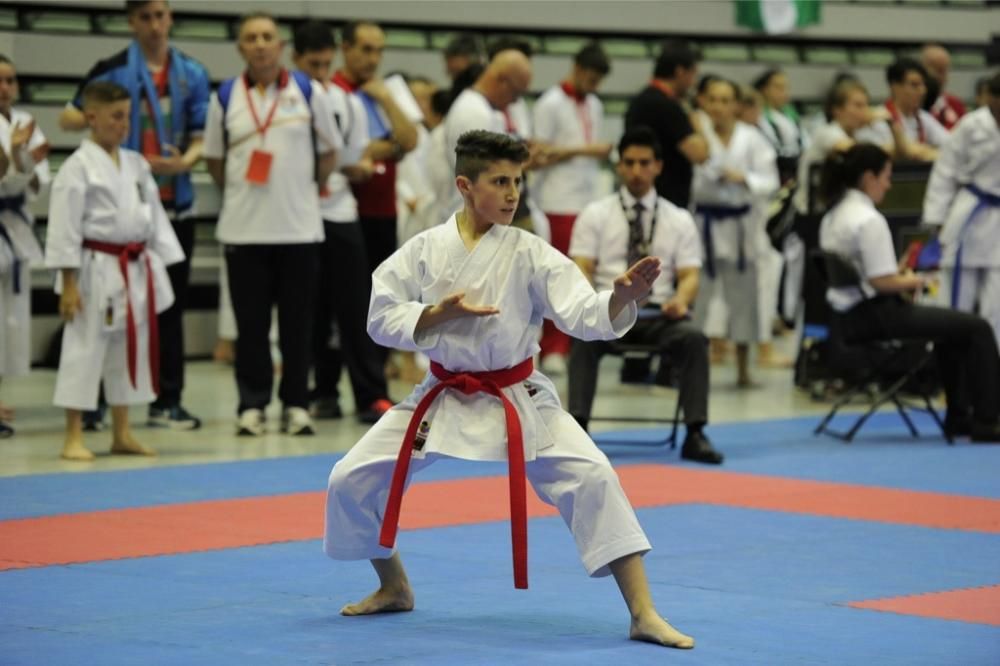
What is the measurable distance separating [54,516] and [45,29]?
6237mm

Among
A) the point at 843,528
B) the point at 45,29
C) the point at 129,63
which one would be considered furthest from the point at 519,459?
the point at 45,29

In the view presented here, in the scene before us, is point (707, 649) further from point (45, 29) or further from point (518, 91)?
point (45, 29)

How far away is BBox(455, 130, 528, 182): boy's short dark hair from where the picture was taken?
14.4 ft

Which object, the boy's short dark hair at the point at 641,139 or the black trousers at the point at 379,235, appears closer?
the boy's short dark hair at the point at 641,139

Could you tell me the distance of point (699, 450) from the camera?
764 cm

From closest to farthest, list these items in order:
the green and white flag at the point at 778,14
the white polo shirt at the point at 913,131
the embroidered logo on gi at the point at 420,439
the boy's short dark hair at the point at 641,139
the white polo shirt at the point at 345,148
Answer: the embroidered logo on gi at the point at 420,439 → the boy's short dark hair at the point at 641,139 → the white polo shirt at the point at 345,148 → the white polo shirt at the point at 913,131 → the green and white flag at the point at 778,14

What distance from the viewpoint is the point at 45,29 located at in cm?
1142

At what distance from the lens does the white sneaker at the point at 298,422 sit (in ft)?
27.2

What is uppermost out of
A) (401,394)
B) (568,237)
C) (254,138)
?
(254,138)

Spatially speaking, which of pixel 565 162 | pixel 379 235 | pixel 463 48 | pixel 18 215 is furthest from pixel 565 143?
pixel 18 215

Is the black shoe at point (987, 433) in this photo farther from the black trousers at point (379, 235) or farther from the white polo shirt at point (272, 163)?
the white polo shirt at point (272, 163)

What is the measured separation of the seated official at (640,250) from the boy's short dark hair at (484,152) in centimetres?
342

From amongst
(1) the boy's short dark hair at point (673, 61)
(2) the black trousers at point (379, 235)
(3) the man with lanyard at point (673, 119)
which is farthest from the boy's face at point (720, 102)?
(2) the black trousers at point (379, 235)

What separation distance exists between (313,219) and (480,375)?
4.01m
